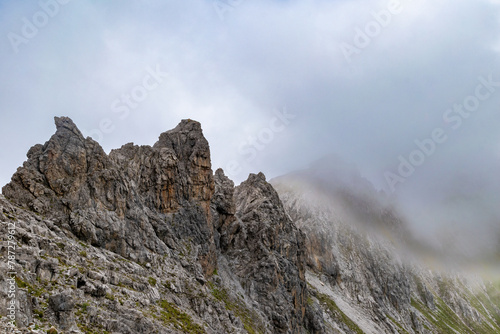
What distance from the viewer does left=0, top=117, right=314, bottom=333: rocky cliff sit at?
154ft

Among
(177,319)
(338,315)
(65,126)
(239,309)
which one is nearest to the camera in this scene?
(177,319)

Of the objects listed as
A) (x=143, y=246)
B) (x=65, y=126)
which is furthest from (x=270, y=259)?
(x=65, y=126)

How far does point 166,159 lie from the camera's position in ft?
330

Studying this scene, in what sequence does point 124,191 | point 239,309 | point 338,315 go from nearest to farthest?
point 124,191 → point 239,309 → point 338,315

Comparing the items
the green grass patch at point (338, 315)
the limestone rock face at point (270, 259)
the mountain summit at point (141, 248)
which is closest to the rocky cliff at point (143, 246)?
the mountain summit at point (141, 248)

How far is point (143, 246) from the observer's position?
76.1m

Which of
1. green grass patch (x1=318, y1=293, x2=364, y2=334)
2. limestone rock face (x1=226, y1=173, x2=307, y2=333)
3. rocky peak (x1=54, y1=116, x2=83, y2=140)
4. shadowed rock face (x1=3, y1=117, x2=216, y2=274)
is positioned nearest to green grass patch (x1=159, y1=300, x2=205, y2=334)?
shadowed rock face (x1=3, y1=117, x2=216, y2=274)

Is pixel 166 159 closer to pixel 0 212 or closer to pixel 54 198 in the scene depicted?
pixel 54 198

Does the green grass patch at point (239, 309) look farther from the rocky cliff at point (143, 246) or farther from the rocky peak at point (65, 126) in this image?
the rocky peak at point (65, 126)

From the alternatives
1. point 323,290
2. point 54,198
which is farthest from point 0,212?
point 323,290

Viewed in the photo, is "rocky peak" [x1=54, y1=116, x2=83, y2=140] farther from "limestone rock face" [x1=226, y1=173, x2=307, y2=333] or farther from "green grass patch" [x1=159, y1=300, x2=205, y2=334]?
"limestone rock face" [x1=226, y1=173, x2=307, y2=333]

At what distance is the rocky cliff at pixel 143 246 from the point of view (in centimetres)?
4703

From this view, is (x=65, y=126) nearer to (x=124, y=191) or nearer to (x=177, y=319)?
(x=124, y=191)

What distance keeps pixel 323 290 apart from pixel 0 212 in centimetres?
17089
